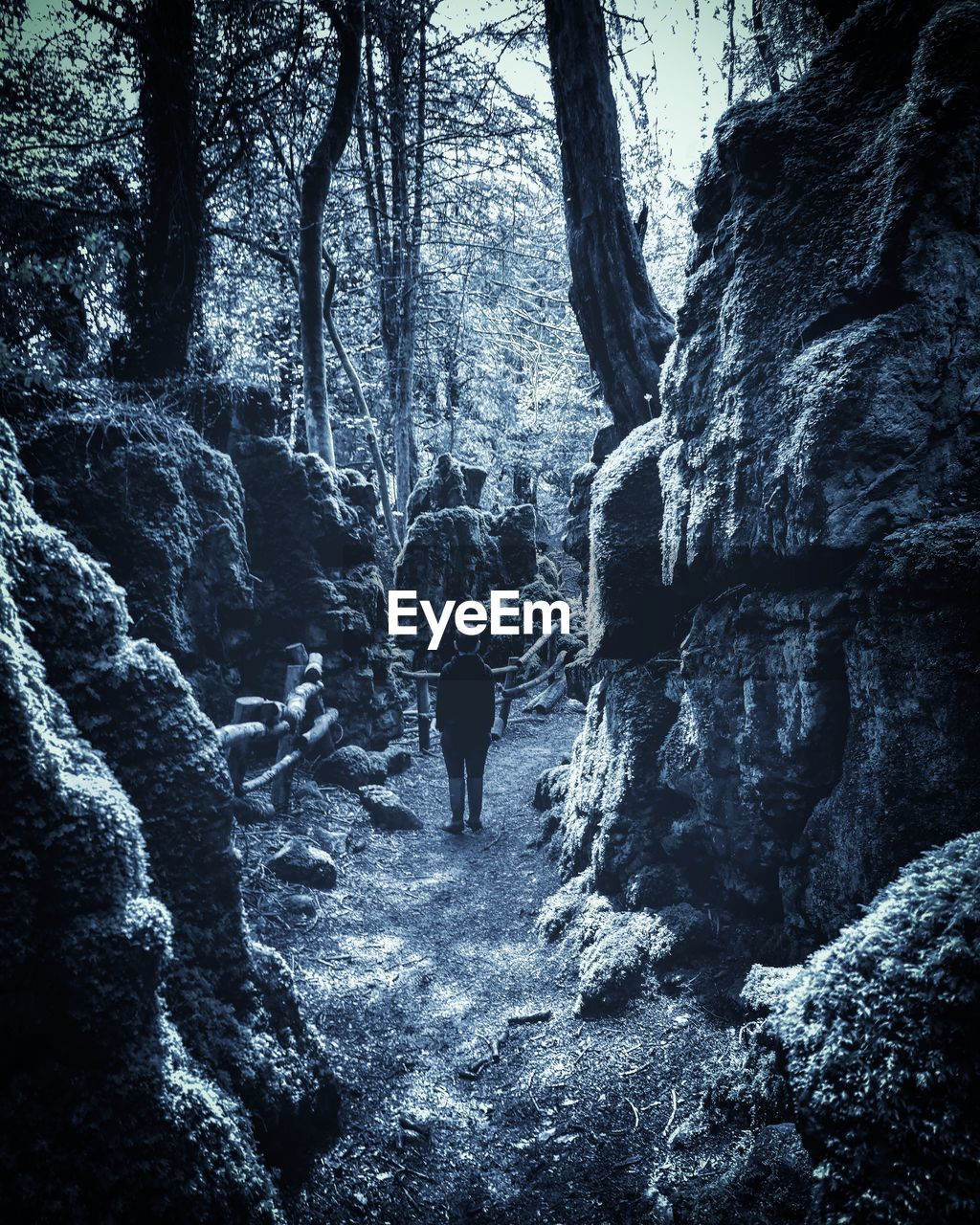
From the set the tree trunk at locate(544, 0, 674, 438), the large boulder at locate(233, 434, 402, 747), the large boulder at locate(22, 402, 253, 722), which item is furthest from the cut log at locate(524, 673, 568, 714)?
the tree trunk at locate(544, 0, 674, 438)

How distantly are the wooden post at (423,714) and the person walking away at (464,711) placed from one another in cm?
351

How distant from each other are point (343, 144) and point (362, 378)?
9.55 meters

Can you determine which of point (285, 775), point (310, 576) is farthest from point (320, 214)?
point (285, 775)

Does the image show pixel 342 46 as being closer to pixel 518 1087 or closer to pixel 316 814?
pixel 316 814

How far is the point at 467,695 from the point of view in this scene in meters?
7.57

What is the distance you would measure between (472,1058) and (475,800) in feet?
13.2

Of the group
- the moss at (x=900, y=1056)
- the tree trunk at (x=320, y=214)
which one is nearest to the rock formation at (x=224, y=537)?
the tree trunk at (x=320, y=214)

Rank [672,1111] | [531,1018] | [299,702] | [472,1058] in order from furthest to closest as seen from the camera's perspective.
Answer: [299,702] → [531,1018] → [472,1058] → [672,1111]

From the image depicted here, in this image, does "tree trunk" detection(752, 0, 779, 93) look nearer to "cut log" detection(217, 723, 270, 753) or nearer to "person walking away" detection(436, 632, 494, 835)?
"person walking away" detection(436, 632, 494, 835)

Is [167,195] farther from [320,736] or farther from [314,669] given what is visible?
[320,736]

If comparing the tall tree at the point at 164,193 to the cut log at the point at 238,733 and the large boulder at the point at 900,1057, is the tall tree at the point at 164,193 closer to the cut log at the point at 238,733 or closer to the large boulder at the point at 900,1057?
the cut log at the point at 238,733

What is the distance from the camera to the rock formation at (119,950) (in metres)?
2.04

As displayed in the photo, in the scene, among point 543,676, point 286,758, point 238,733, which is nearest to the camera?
point 238,733

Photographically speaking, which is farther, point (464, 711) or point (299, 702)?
point (464, 711)
